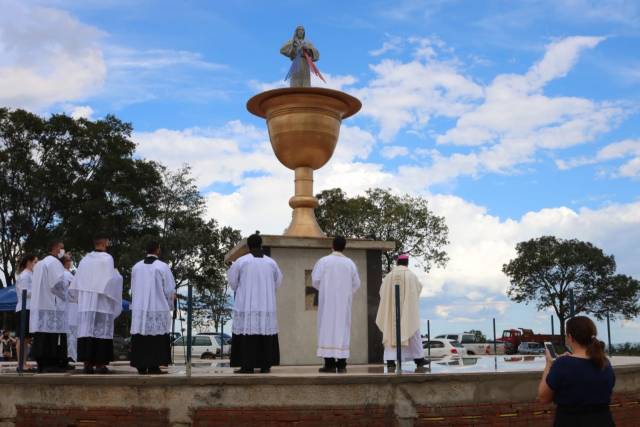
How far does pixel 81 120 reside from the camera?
35750mm

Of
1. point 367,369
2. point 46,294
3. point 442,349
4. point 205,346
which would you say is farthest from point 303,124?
point 205,346

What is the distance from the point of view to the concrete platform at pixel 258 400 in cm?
736

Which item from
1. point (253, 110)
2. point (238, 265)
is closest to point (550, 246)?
point (253, 110)

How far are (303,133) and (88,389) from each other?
6.91 metres

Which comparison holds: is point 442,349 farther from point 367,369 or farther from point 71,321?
point 71,321

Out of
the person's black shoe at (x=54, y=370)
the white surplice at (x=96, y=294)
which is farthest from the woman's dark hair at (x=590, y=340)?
the person's black shoe at (x=54, y=370)

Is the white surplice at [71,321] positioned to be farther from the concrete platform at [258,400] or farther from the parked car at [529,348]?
the parked car at [529,348]

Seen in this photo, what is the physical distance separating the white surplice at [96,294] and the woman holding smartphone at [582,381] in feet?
20.1

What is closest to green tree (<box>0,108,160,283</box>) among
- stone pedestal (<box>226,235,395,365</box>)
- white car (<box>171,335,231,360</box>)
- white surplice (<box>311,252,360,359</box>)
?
white car (<box>171,335,231,360</box>)

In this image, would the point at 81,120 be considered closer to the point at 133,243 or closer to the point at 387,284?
the point at 133,243

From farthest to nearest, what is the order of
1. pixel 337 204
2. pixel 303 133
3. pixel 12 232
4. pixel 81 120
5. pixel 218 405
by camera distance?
pixel 337 204, pixel 81 120, pixel 12 232, pixel 303 133, pixel 218 405

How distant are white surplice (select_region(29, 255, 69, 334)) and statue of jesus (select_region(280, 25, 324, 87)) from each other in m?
6.20

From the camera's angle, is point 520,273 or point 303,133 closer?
point 303,133

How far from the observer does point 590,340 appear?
459cm
